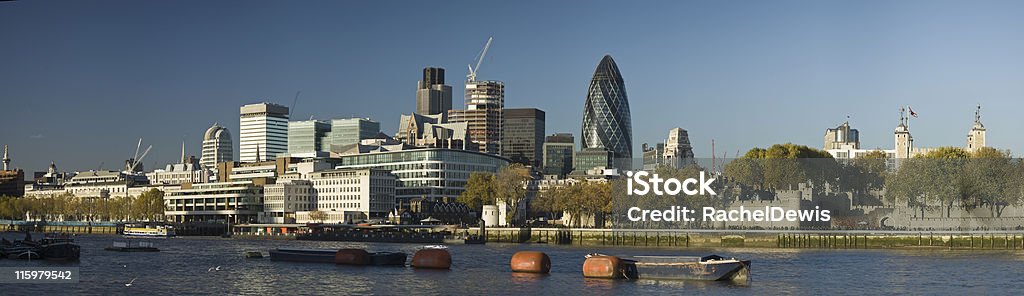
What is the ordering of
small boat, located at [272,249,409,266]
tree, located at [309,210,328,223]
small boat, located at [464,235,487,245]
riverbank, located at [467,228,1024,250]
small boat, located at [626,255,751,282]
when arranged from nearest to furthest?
small boat, located at [626,255,751,282] < small boat, located at [272,249,409,266] < riverbank, located at [467,228,1024,250] < small boat, located at [464,235,487,245] < tree, located at [309,210,328,223]

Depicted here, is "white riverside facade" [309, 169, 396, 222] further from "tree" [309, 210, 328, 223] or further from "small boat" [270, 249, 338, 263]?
"small boat" [270, 249, 338, 263]

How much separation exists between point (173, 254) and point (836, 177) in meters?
75.5

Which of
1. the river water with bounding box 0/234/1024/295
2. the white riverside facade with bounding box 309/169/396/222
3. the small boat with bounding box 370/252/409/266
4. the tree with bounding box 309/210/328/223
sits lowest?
the river water with bounding box 0/234/1024/295

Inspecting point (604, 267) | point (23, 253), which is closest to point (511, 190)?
point (23, 253)

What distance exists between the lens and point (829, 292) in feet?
196

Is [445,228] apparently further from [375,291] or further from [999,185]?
[375,291]

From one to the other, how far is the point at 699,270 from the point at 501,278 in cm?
1112

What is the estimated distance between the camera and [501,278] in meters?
67.7

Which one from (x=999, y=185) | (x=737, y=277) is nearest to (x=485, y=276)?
(x=737, y=277)

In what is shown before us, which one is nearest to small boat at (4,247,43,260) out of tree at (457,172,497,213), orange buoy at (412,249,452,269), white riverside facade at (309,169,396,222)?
orange buoy at (412,249,452,269)

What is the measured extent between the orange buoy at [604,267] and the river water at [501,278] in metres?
0.90

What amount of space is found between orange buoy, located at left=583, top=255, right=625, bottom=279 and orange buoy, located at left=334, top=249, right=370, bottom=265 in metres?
18.8

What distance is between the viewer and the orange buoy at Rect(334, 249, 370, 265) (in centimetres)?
8069

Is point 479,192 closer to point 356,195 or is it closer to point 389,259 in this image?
point 356,195
